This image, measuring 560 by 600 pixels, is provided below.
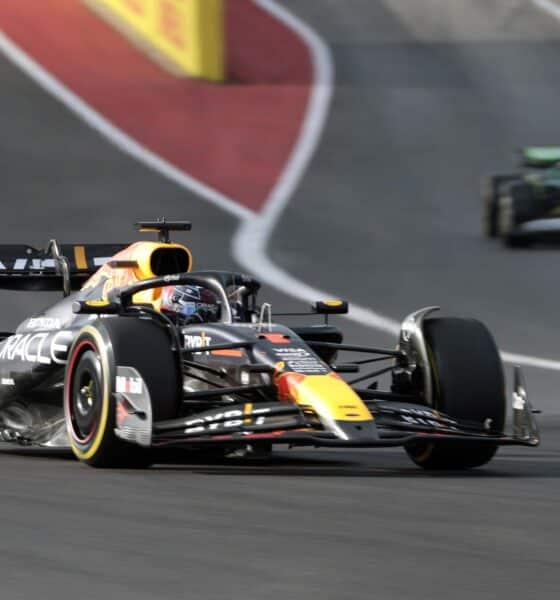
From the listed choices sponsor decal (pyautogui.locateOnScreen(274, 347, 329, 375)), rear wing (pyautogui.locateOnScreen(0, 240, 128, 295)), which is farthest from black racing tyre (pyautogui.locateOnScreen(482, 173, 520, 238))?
sponsor decal (pyautogui.locateOnScreen(274, 347, 329, 375))

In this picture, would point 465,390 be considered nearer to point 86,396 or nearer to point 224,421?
point 224,421

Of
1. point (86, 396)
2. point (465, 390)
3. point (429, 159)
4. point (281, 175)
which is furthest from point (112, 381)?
point (429, 159)

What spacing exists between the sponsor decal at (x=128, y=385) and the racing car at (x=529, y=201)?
1324 centimetres

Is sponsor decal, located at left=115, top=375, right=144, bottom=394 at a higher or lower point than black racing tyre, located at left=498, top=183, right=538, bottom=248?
lower

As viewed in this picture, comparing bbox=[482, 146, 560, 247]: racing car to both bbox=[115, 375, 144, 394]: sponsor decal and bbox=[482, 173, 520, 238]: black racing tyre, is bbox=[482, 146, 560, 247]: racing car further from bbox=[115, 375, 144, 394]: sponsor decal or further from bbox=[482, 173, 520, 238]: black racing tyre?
bbox=[115, 375, 144, 394]: sponsor decal

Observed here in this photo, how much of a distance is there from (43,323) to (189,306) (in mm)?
1022

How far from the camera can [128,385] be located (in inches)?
336

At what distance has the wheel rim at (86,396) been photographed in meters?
8.73

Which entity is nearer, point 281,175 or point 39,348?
point 39,348

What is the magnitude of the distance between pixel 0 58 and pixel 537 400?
18.6m

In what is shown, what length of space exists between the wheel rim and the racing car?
12.8 m

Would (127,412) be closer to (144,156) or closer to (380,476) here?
(380,476)

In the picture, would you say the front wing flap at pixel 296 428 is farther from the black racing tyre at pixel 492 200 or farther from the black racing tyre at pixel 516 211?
the black racing tyre at pixel 492 200

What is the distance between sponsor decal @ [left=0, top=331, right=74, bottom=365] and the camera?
31.5 feet
